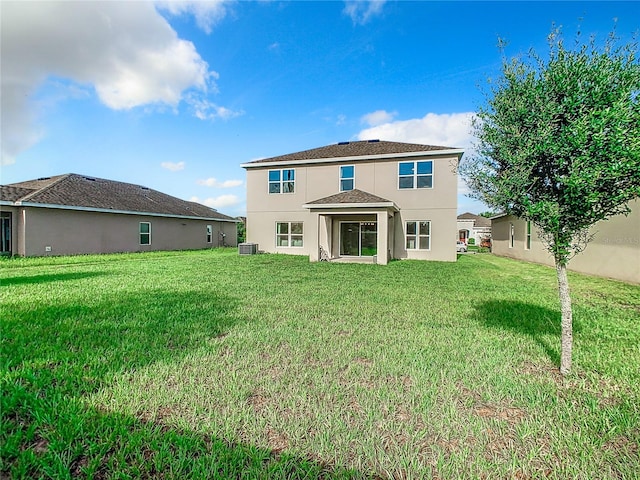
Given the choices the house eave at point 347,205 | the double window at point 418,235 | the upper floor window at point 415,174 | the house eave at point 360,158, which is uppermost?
the house eave at point 360,158

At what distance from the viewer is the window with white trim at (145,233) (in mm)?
20844

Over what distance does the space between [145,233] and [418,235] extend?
1852 cm

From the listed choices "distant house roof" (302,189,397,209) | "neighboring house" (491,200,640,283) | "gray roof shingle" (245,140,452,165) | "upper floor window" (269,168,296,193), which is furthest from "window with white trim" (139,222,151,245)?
"neighboring house" (491,200,640,283)

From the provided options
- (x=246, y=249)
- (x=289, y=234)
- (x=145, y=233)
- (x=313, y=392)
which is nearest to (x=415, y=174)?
(x=289, y=234)

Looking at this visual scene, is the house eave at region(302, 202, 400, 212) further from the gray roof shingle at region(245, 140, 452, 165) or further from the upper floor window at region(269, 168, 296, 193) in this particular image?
the gray roof shingle at region(245, 140, 452, 165)

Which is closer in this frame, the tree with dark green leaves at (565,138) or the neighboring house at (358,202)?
the tree with dark green leaves at (565,138)

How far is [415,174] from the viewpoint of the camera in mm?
16812

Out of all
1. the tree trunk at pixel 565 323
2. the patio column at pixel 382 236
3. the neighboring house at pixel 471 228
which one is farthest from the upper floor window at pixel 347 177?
the neighboring house at pixel 471 228

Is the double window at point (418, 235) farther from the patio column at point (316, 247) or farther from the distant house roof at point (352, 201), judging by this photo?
the patio column at point (316, 247)

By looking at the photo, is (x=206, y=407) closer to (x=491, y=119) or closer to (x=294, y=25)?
(x=491, y=119)

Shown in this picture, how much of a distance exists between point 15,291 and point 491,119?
34.6 ft

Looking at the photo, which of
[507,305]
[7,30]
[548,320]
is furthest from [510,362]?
[7,30]

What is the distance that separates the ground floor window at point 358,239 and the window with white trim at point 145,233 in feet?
46.0

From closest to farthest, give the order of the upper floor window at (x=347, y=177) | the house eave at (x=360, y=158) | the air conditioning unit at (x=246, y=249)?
1. the house eave at (x=360, y=158)
2. the upper floor window at (x=347, y=177)
3. the air conditioning unit at (x=246, y=249)
